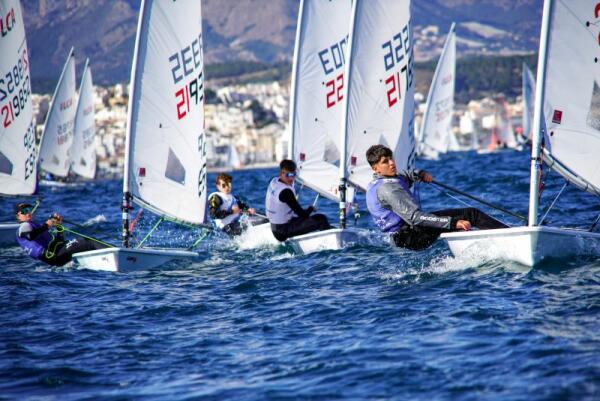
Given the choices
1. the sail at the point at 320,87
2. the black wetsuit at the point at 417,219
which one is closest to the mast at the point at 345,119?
the sail at the point at 320,87

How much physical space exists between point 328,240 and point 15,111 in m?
7.80

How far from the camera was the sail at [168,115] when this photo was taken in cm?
1227

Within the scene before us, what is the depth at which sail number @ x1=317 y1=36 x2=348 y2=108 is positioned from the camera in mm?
15633

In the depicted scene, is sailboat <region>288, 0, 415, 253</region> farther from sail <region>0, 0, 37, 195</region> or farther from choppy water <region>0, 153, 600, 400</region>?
sail <region>0, 0, 37, 195</region>

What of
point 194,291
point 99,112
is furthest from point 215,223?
point 99,112

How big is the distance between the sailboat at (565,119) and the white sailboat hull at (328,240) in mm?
2918

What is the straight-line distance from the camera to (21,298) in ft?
32.1

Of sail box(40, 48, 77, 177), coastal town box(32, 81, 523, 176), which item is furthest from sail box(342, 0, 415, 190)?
coastal town box(32, 81, 523, 176)

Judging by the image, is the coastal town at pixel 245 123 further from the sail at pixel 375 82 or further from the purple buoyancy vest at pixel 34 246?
the purple buoyancy vest at pixel 34 246

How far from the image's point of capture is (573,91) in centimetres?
962

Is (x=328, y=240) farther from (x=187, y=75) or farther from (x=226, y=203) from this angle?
(x=187, y=75)

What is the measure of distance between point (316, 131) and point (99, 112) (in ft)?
437

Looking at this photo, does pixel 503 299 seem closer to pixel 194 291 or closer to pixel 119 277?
pixel 194 291

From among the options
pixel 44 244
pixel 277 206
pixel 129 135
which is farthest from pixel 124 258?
pixel 277 206
